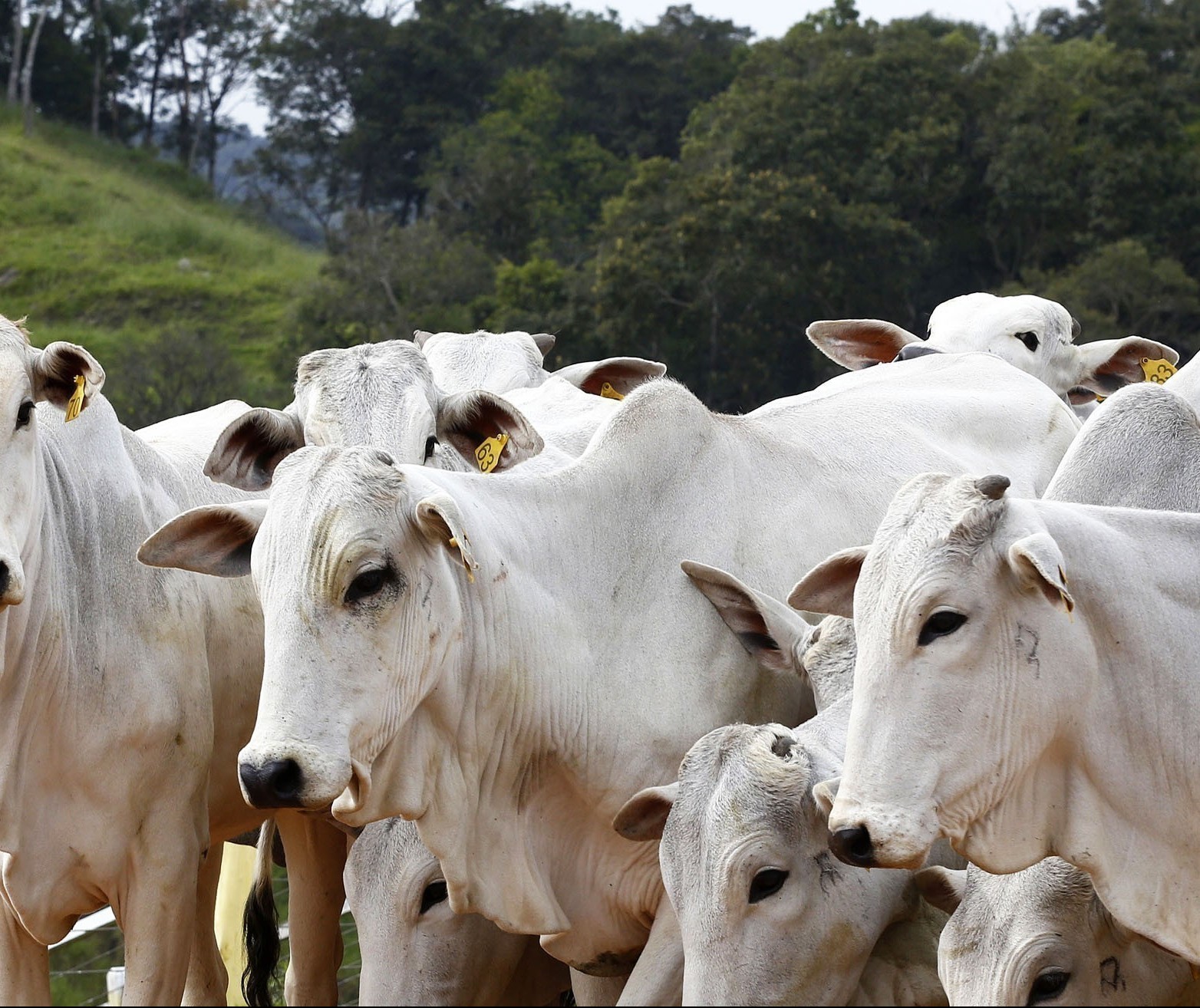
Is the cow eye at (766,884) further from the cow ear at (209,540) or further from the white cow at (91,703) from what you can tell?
the white cow at (91,703)

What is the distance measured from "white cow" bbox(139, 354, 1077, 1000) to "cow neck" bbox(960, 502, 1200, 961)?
127cm

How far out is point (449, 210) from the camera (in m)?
37.1

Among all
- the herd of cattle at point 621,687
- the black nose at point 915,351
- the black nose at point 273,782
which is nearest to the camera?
the herd of cattle at point 621,687

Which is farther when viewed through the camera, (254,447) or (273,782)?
(254,447)

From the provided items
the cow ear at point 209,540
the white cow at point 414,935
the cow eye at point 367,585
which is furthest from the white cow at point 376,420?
the white cow at point 414,935

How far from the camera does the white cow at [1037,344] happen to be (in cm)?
764

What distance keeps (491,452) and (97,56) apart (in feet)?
146

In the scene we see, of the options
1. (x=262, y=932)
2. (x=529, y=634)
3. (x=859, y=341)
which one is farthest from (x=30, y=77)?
(x=529, y=634)

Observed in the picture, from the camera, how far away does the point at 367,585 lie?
393 centimetres

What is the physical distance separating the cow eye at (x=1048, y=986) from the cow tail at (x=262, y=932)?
3.18m

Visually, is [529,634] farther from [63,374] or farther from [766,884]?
[63,374]

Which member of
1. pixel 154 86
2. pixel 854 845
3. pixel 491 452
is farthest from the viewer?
pixel 154 86

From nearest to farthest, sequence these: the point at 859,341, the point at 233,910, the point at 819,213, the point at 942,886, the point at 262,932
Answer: the point at 942,886 → the point at 262,932 → the point at 233,910 → the point at 859,341 → the point at 819,213

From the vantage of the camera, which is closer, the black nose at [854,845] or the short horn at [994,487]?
the black nose at [854,845]
